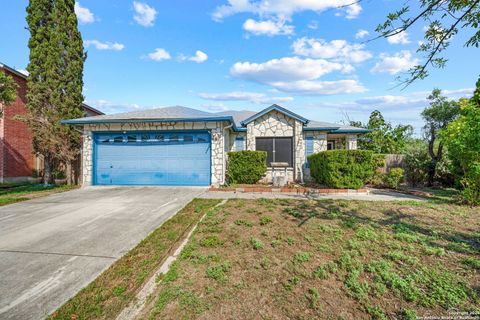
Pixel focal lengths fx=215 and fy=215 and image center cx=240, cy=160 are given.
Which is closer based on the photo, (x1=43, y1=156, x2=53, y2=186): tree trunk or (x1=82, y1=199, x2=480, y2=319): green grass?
(x1=82, y1=199, x2=480, y2=319): green grass

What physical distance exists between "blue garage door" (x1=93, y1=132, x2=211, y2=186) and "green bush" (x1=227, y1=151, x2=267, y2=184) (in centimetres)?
116

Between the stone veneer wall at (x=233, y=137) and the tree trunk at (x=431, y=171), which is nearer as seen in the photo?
the tree trunk at (x=431, y=171)

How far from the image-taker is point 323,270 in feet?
9.47

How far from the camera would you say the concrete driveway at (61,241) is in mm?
2553

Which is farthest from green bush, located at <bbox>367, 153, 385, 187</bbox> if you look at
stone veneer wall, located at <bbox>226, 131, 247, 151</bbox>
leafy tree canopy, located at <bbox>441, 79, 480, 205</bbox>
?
stone veneer wall, located at <bbox>226, 131, 247, 151</bbox>

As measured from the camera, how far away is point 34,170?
13.5m

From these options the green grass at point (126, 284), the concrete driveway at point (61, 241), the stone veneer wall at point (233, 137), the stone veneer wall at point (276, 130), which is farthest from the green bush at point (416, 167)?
the green grass at point (126, 284)

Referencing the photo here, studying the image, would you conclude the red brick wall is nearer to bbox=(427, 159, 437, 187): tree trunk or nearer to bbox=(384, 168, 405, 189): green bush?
bbox=(384, 168, 405, 189): green bush

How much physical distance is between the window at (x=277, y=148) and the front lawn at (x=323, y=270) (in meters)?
7.33

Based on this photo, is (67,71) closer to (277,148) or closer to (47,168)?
(47,168)

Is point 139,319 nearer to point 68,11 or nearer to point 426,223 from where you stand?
point 426,223

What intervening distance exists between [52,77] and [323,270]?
573 inches

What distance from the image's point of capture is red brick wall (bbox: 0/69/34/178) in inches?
483

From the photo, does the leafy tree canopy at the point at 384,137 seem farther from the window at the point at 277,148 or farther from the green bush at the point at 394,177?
the window at the point at 277,148
